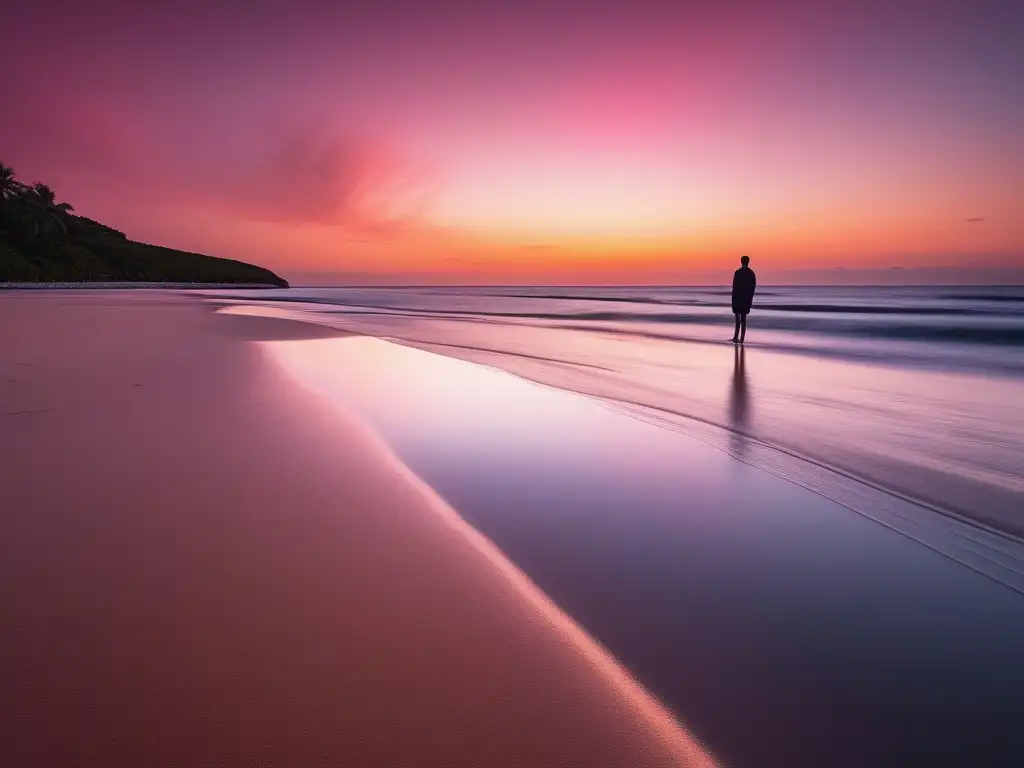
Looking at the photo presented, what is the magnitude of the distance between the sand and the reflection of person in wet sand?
3.44 meters

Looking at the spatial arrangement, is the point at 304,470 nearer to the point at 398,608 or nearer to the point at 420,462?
the point at 420,462

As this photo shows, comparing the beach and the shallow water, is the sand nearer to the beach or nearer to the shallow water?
the beach

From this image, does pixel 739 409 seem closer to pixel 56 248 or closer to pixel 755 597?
pixel 755 597

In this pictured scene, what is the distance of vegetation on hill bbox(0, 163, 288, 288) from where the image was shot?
222ft

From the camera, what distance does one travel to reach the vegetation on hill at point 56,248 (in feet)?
222

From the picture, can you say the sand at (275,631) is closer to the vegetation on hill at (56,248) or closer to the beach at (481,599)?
the beach at (481,599)

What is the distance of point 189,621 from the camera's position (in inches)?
86.8

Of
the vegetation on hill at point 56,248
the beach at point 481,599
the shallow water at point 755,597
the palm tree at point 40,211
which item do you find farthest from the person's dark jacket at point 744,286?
the palm tree at point 40,211

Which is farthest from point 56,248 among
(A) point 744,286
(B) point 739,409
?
(B) point 739,409

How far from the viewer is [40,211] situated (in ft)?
239

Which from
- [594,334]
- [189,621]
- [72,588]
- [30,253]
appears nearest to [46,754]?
[189,621]

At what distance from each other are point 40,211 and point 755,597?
9818 cm

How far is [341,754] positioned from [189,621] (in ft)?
3.30

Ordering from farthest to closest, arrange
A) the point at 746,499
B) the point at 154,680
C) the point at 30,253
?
the point at 30,253 < the point at 746,499 < the point at 154,680
